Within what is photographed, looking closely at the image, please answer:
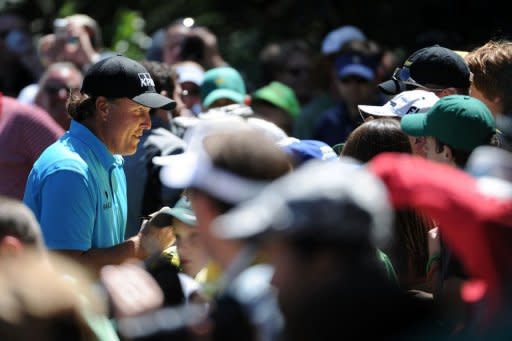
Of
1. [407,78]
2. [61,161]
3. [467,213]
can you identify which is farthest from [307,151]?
[467,213]

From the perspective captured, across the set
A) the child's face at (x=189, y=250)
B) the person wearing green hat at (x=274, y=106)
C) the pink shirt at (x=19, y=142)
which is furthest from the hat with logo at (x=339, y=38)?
the child's face at (x=189, y=250)

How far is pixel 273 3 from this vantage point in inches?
417

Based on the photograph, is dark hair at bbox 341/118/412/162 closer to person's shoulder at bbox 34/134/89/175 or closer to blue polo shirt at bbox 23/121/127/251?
blue polo shirt at bbox 23/121/127/251

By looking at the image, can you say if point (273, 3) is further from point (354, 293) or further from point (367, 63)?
point (354, 293)

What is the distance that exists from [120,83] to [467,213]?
7.80 feet

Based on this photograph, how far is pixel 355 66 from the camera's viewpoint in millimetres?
8109

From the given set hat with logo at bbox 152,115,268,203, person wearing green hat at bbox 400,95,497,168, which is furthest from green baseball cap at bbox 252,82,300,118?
hat with logo at bbox 152,115,268,203

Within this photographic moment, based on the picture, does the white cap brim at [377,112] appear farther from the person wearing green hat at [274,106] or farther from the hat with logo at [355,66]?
the hat with logo at [355,66]

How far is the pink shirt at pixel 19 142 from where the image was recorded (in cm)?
585

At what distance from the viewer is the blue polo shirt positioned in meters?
4.55

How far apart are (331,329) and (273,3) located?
8.01 meters

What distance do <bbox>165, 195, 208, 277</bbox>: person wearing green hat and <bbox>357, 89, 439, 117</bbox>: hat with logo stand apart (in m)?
1.44

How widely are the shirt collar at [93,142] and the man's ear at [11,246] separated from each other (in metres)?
1.55

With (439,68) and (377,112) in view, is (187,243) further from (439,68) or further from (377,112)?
(439,68)
